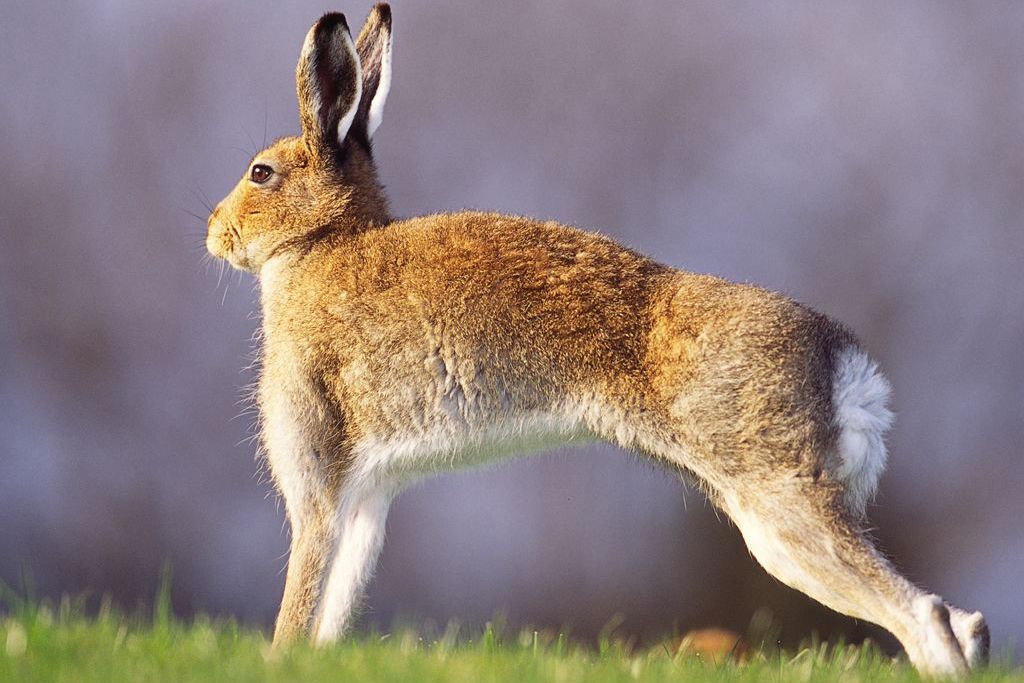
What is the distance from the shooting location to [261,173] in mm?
7320

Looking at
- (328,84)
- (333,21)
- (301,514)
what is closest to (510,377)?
(301,514)

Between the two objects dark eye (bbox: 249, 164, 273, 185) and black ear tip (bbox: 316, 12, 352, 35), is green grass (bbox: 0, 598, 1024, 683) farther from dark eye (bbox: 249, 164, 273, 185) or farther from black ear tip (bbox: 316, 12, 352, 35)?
black ear tip (bbox: 316, 12, 352, 35)

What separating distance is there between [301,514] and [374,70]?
2.87 meters

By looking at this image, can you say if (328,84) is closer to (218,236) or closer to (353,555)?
(218,236)

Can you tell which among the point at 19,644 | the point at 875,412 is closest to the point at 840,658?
the point at 875,412

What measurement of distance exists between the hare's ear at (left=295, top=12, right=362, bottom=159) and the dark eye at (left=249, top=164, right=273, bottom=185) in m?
0.31

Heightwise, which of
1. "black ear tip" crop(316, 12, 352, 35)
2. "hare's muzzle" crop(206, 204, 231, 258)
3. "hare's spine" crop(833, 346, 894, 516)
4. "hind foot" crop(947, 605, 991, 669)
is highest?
"black ear tip" crop(316, 12, 352, 35)

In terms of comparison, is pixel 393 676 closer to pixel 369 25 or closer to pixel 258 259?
Answer: pixel 258 259

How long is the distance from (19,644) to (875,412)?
4053mm

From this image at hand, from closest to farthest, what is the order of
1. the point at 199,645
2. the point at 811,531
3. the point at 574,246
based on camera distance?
the point at 199,645 → the point at 811,531 → the point at 574,246

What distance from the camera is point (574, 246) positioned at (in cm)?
643

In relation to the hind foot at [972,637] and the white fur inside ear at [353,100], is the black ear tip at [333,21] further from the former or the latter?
the hind foot at [972,637]

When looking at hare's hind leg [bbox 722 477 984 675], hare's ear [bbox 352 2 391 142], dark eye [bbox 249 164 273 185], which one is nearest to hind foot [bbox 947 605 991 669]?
hare's hind leg [bbox 722 477 984 675]

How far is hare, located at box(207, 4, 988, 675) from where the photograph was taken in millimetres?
5723
